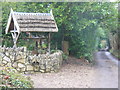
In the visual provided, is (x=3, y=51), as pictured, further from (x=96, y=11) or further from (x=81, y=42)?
(x=96, y=11)

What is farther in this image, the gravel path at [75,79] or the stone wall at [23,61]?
the stone wall at [23,61]

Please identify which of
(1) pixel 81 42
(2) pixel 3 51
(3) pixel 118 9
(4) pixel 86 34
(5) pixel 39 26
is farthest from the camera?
(3) pixel 118 9

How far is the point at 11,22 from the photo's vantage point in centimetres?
1073

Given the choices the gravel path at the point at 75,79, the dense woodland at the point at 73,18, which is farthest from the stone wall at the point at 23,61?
the dense woodland at the point at 73,18

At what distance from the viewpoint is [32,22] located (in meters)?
9.95

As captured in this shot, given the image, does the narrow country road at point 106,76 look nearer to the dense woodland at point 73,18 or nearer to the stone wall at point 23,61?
the dense woodland at point 73,18

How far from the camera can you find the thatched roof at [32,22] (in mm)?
9609

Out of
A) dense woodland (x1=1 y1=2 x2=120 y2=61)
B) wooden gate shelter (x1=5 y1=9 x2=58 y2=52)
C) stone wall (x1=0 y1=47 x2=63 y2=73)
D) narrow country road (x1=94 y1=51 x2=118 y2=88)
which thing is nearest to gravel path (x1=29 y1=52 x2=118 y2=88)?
narrow country road (x1=94 y1=51 x2=118 y2=88)

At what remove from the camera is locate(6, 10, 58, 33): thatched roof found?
9.61 metres

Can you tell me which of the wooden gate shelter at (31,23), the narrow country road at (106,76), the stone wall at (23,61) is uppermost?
the wooden gate shelter at (31,23)

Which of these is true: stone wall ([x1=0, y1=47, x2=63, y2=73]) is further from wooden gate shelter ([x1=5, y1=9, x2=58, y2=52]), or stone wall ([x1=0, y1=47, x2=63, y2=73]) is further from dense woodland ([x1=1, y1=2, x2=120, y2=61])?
dense woodland ([x1=1, y1=2, x2=120, y2=61])

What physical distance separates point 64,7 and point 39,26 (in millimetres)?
3308

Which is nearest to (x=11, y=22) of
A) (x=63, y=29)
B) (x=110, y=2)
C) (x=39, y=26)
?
(x=39, y=26)

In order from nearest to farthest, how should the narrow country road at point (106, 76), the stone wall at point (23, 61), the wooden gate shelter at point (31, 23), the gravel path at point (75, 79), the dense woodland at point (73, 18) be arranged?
the gravel path at point (75, 79), the narrow country road at point (106, 76), the stone wall at point (23, 61), the wooden gate shelter at point (31, 23), the dense woodland at point (73, 18)
